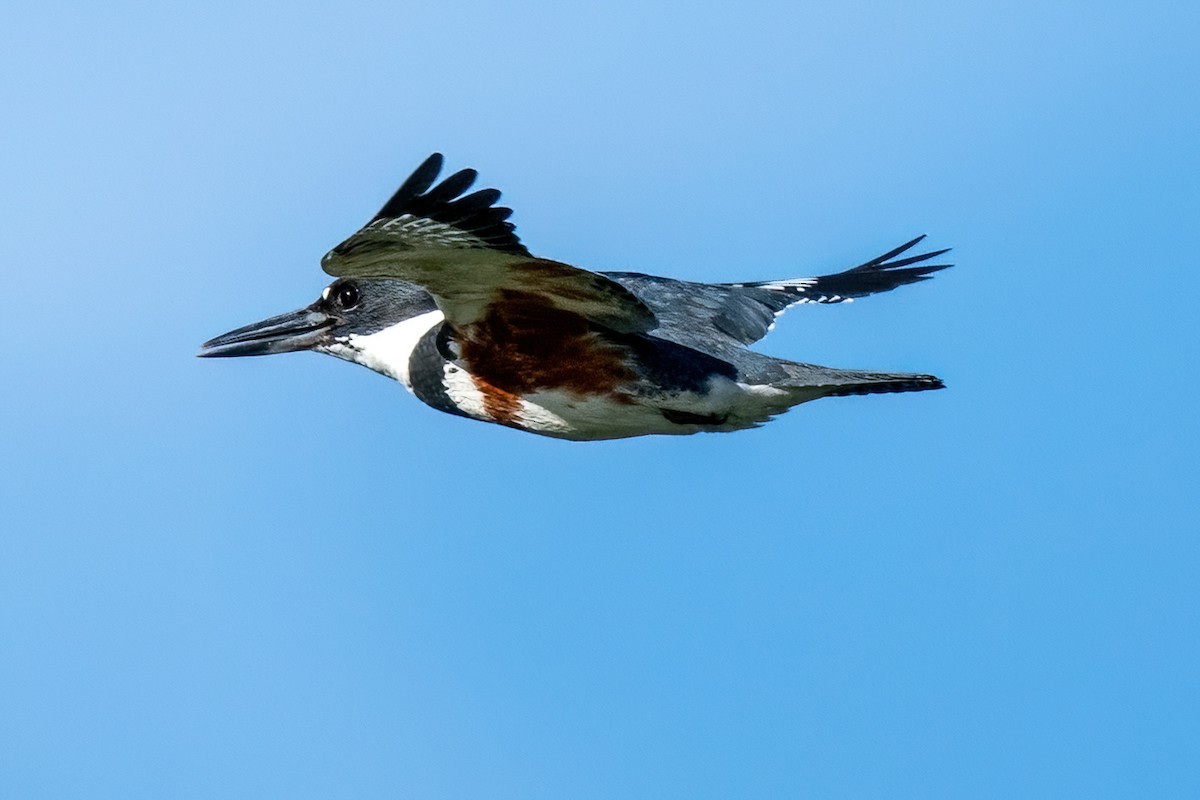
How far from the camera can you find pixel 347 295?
798 centimetres

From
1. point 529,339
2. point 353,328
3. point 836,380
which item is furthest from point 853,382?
point 353,328

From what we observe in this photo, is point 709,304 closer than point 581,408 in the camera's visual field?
No

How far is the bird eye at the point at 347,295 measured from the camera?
795 centimetres

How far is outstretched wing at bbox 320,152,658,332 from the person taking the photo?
18.4 feet

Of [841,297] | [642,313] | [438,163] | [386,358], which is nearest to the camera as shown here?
[438,163]

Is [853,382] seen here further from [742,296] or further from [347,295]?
[347,295]

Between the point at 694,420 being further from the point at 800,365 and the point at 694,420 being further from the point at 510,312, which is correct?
the point at 510,312

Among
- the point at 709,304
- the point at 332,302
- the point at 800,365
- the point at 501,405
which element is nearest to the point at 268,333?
the point at 332,302

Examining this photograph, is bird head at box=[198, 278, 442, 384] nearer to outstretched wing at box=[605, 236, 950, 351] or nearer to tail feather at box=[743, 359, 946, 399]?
outstretched wing at box=[605, 236, 950, 351]

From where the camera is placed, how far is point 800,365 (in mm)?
7000

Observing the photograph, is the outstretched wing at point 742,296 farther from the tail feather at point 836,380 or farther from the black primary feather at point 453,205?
the black primary feather at point 453,205

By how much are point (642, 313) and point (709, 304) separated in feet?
4.79

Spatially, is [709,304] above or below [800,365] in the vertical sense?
above

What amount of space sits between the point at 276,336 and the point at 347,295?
1.45 feet
